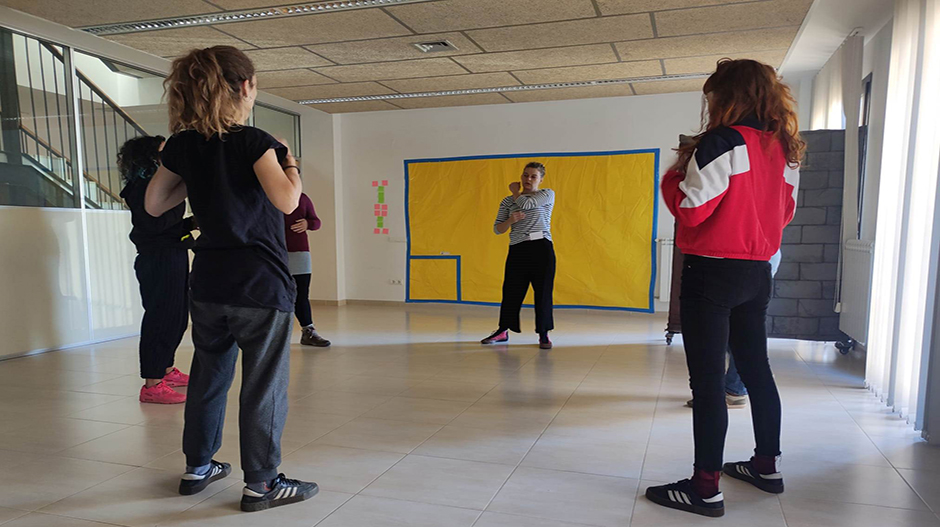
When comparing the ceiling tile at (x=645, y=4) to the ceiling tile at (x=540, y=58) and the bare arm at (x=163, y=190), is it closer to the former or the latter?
the ceiling tile at (x=540, y=58)

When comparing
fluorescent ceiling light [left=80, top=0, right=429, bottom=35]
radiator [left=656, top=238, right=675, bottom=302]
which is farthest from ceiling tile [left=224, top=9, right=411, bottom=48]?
radiator [left=656, top=238, right=675, bottom=302]

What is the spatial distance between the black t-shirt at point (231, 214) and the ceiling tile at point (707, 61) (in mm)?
4234

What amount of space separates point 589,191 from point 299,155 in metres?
3.49

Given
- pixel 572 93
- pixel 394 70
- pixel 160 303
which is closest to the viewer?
pixel 160 303

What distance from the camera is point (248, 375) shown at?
1.84 meters

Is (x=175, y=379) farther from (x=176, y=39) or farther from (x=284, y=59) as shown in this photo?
(x=284, y=59)

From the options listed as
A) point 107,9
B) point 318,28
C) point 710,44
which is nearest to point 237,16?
point 318,28

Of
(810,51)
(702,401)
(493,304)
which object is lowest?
(493,304)

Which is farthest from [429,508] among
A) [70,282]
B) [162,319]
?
[70,282]

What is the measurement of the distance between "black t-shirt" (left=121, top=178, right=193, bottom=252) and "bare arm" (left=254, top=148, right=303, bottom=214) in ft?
4.49

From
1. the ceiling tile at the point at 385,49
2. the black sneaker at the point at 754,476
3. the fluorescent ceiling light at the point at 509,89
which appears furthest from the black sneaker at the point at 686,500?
the fluorescent ceiling light at the point at 509,89

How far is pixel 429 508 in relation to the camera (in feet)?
6.30

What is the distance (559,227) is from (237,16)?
3.79 meters

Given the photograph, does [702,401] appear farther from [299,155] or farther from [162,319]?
[299,155]
